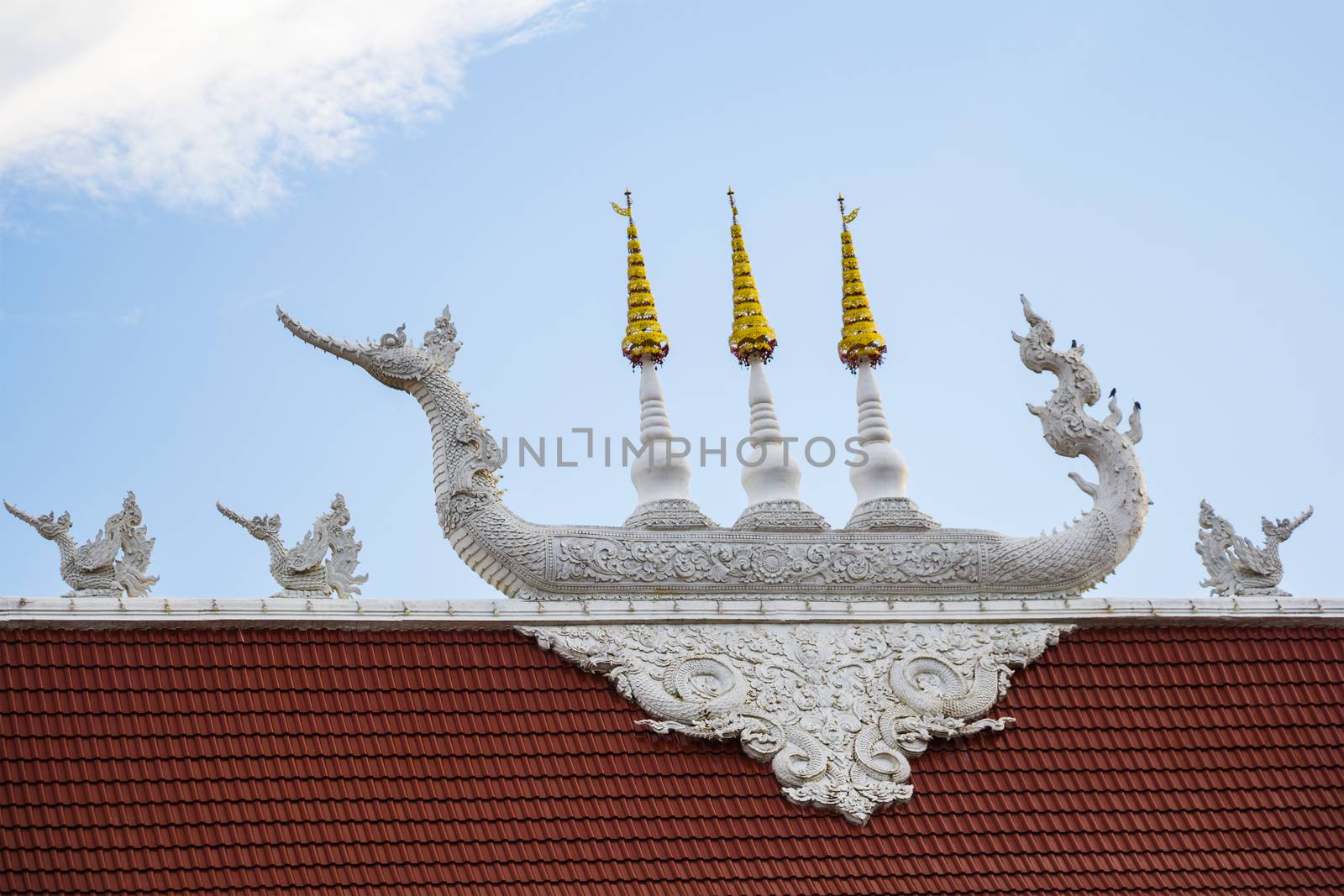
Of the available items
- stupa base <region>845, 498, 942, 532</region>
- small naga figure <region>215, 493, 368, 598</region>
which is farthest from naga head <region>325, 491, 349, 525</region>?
stupa base <region>845, 498, 942, 532</region>

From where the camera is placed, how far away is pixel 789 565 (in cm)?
1233

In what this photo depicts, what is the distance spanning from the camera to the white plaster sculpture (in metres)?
12.6

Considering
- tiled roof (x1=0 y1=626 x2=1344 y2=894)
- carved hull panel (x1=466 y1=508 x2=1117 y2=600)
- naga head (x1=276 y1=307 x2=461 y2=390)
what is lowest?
tiled roof (x1=0 y1=626 x2=1344 y2=894)

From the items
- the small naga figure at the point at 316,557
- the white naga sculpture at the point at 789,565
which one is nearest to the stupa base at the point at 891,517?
the white naga sculpture at the point at 789,565

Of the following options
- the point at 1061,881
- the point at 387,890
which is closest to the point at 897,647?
the point at 1061,881

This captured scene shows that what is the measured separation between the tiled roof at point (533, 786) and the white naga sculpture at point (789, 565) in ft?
0.70

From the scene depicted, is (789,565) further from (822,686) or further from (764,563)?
(822,686)

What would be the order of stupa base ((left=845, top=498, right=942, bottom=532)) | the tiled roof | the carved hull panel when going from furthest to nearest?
1. stupa base ((left=845, top=498, right=942, bottom=532))
2. the carved hull panel
3. the tiled roof

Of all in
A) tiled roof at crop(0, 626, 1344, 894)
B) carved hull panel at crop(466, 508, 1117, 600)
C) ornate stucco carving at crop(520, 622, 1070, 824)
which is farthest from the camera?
carved hull panel at crop(466, 508, 1117, 600)

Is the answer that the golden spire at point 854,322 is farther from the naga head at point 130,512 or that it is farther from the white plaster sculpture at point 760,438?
the naga head at point 130,512

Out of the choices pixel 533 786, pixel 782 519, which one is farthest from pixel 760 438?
pixel 533 786

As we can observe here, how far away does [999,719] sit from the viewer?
11.8 meters

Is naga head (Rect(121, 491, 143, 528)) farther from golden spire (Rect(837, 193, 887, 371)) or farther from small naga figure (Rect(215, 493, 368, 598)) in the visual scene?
golden spire (Rect(837, 193, 887, 371))

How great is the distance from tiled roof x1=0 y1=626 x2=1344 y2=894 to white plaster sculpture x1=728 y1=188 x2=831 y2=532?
1.72 metres
